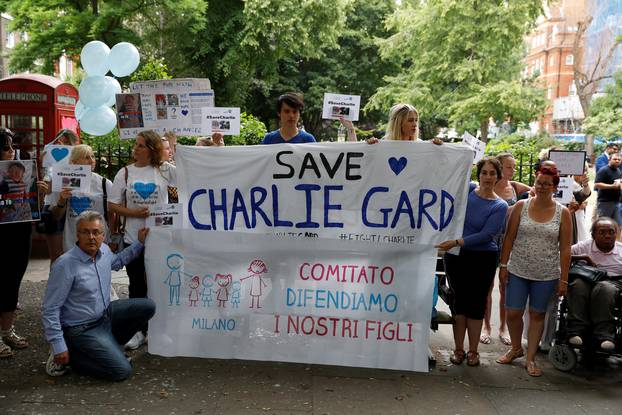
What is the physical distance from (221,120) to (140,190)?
1.22m

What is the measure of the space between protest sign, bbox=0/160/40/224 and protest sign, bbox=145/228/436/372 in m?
1.04

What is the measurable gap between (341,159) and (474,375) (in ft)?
6.69

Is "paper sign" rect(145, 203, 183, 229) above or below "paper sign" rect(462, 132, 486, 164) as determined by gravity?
below

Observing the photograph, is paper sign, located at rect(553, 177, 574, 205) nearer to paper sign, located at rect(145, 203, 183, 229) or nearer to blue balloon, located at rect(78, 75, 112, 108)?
paper sign, located at rect(145, 203, 183, 229)

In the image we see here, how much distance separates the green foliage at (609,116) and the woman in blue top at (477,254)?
29707mm

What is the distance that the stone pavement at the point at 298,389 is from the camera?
407cm

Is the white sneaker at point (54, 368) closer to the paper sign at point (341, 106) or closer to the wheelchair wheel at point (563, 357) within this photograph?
the paper sign at point (341, 106)

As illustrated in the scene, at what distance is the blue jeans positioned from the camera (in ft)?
14.2

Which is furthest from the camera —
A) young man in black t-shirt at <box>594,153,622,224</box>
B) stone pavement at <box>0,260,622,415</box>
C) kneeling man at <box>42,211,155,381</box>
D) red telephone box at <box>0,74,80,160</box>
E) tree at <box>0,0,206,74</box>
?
tree at <box>0,0,206,74</box>

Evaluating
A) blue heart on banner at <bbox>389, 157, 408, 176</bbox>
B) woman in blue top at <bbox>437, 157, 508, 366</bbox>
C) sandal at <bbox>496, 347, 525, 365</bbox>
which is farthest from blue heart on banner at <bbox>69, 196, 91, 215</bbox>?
sandal at <bbox>496, 347, 525, 365</bbox>

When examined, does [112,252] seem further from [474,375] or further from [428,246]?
[474,375]

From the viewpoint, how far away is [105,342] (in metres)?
4.39

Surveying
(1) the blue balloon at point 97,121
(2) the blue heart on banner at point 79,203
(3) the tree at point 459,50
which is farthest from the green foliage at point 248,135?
(3) the tree at point 459,50

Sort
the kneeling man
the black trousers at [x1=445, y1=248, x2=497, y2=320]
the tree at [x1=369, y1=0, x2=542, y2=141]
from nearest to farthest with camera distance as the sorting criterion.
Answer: the kneeling man → the black trousers at [x1=445, y1=248, x2=497, y2=320] → the tree at [x1=369, y1=0, x2=542, y2=141]
